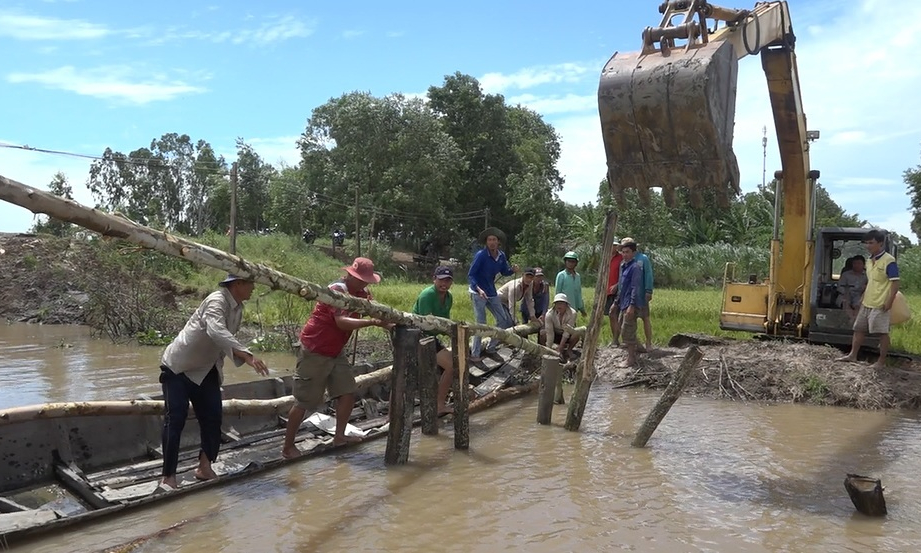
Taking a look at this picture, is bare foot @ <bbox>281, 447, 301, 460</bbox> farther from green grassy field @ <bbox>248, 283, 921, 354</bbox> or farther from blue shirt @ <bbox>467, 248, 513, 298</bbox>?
green grassy field @ <bbox>248, 283, 921, 354</bbox>

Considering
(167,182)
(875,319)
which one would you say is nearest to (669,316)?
(875,319)

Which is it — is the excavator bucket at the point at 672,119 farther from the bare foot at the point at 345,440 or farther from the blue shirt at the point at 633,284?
the blue shirt at the point at 633,284

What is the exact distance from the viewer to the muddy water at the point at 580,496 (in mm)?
4867

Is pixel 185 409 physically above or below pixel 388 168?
below

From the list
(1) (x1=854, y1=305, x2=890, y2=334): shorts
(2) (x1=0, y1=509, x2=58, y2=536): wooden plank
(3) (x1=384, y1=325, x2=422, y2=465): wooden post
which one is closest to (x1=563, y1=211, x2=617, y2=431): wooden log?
(3) (x1=384, y1=325, x2=422, y2=465): wooden post

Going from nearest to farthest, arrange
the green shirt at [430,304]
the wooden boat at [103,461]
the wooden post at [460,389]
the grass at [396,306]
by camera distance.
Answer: the wooden boat at [103,461] → the wooden post at [460,389] → the green shirt at [430,304] → the grass at [396,306]

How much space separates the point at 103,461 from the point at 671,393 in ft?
15.6

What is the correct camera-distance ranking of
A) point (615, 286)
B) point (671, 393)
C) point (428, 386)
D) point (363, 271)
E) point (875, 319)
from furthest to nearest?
point (615, 286) < point (875, 319) < point (428, 386) < point (671, 393) < point (363, 271)

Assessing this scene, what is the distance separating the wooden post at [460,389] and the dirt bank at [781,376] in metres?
4.02

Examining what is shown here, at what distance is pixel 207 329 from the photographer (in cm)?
530

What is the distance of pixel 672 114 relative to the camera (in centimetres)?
613

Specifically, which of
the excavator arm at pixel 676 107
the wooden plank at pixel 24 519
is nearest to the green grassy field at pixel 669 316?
the excavator arm at pixel 676 107

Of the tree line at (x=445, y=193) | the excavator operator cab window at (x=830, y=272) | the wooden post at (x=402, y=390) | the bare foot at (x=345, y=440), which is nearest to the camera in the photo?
the wooden post at (x=402, y=390)

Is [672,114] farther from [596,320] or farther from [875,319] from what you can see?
[875,319]
